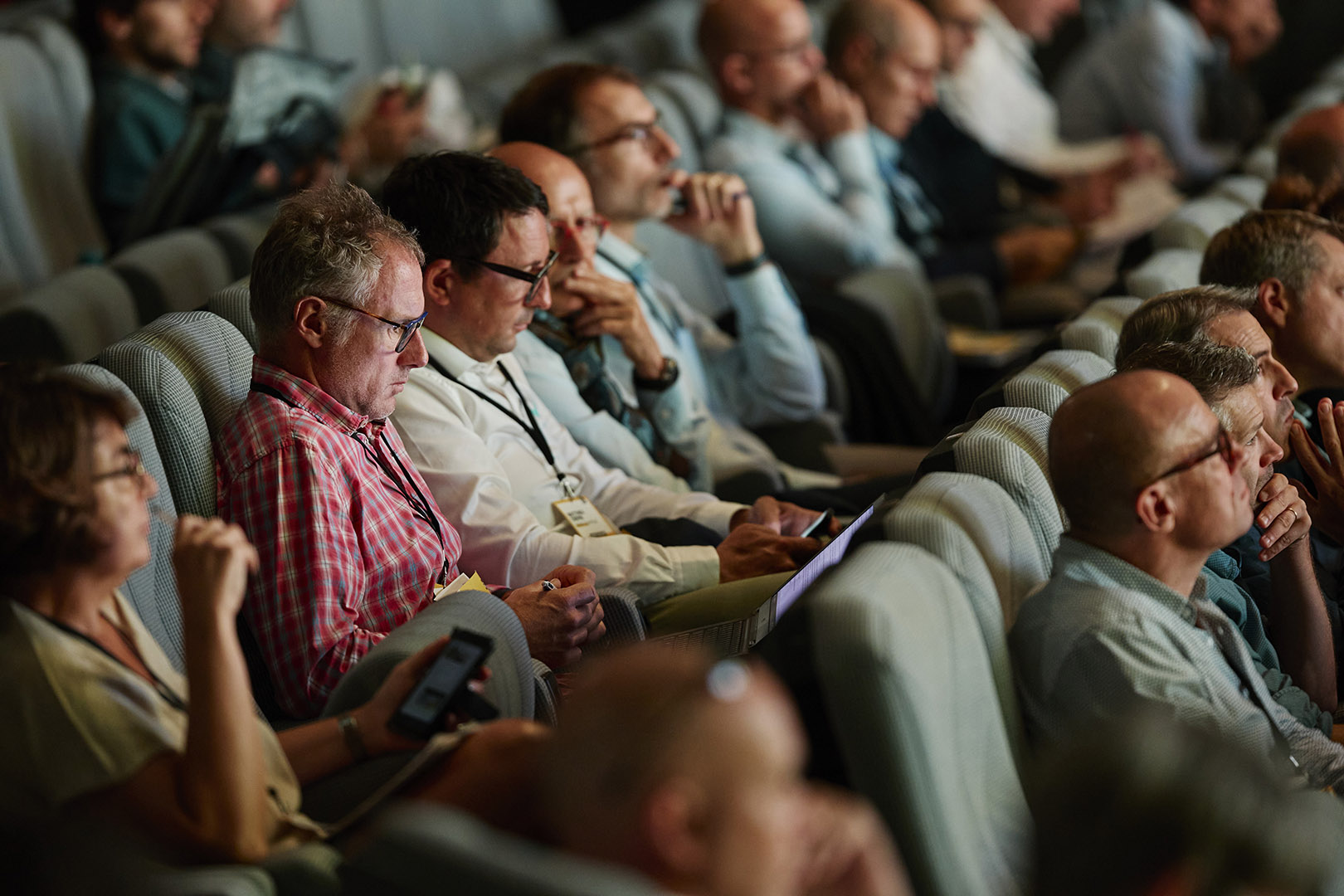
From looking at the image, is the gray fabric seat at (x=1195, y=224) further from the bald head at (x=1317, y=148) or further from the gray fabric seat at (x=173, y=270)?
the gray fabric seat at (x=173, y=270)

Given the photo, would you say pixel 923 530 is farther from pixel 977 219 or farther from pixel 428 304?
pixel 977 219

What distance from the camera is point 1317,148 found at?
3045 mm

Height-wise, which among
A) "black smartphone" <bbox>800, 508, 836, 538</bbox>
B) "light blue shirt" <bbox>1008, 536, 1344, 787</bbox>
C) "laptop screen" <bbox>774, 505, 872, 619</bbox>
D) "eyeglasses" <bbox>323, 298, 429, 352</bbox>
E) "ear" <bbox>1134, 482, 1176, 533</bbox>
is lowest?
"black smartphone" <bbox>800, 508, 836, 538</bbox>

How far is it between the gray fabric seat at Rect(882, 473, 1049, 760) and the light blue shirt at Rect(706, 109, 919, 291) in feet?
7.64

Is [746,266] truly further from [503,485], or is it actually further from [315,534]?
[315,534]

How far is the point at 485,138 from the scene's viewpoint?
358cm

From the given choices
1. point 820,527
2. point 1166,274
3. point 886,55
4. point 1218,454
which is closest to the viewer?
point 1218,454

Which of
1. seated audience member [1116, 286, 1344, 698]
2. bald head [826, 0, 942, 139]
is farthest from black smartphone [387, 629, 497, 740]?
bald head [826, 0, 942, 139]

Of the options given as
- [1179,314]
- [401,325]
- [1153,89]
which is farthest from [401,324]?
[1153,89]

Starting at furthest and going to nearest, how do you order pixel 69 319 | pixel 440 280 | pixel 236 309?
pixel 69 319
pixel 440 280
pixel 236 309

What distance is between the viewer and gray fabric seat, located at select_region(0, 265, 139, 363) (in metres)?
2.46

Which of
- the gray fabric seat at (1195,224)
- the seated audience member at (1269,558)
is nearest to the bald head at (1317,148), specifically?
the gray fabric seat at (1195,224)

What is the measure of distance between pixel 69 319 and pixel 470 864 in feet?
6.03

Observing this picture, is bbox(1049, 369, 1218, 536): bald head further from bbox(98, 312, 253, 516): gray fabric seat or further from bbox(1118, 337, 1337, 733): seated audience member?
bbox(98, 312, 253, 516): gray fabric seat
